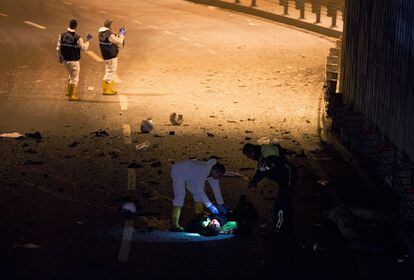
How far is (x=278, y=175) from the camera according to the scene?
14352 mm

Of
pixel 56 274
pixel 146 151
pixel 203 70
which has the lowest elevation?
pixel 56 274

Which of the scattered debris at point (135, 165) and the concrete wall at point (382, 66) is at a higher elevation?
the concrete wall at point (382, 66)

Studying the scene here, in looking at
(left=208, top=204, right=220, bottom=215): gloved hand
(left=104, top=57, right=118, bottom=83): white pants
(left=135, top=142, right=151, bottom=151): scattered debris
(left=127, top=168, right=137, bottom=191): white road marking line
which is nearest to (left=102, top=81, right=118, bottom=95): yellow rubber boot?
(left=104, top=57, right=118, bottom=83): white pants

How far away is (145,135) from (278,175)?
7.15 metres

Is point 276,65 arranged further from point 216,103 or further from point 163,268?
point 163,268

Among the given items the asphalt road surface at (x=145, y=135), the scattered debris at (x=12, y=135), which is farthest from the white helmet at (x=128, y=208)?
the scattered debris at (x=12, y=135)

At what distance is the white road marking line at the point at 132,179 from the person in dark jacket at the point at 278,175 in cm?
321

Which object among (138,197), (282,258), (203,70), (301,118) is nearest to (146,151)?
(138,197)

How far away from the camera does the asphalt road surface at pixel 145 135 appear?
13672mm

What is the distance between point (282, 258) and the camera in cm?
1375

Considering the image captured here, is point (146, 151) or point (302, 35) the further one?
point (302, 35)

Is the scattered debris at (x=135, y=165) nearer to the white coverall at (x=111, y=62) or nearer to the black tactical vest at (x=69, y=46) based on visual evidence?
the black tactical vest at (x=69, y=46)

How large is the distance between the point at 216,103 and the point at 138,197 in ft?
27.1

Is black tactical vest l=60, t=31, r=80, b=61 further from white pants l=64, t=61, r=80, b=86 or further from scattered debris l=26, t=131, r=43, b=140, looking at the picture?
scattered debris l=26, t=131, r=43, b=140
